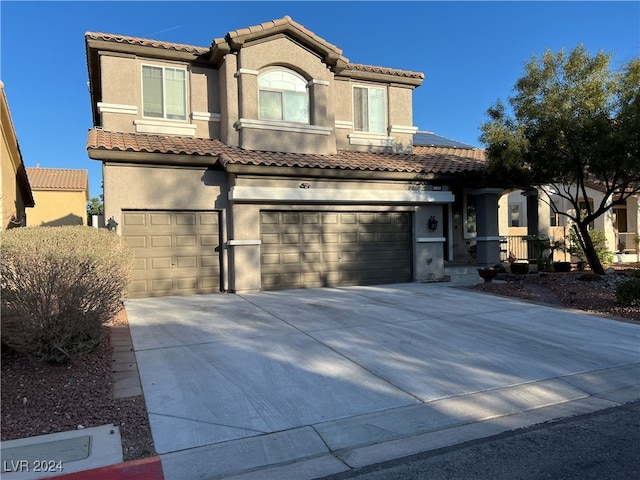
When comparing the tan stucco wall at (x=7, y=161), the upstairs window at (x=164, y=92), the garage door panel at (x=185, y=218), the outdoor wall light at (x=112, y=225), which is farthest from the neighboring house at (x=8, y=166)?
the garage door panel at (x=185, y=218)

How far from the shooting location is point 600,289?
12.5 meters

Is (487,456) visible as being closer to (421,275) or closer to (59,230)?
(59,230)

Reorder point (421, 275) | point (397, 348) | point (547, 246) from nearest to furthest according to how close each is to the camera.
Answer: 1. point (397, 348)
2. point (421, 275)
3. point (547, 246)

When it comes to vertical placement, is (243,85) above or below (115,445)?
above

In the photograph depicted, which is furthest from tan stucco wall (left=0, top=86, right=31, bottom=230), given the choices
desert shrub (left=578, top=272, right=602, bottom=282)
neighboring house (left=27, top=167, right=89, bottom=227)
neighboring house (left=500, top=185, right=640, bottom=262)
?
neighboring house (left=500, top=185, right=640, bottom=262)

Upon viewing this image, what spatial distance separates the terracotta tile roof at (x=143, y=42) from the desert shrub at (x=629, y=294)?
41.3ft

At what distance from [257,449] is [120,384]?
2.26m

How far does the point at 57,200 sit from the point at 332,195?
2594cm

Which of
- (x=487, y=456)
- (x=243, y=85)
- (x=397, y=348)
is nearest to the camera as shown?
(x=487, y=456)

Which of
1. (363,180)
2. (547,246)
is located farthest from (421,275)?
(547,246)

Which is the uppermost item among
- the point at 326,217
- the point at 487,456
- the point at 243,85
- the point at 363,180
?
the point at 243,85

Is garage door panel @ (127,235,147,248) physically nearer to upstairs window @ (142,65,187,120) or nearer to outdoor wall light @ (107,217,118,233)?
outdoor wall light @ (107,217,118,233)

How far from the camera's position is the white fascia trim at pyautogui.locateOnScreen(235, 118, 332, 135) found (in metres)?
13.4

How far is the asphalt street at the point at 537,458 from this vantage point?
12.1ft
